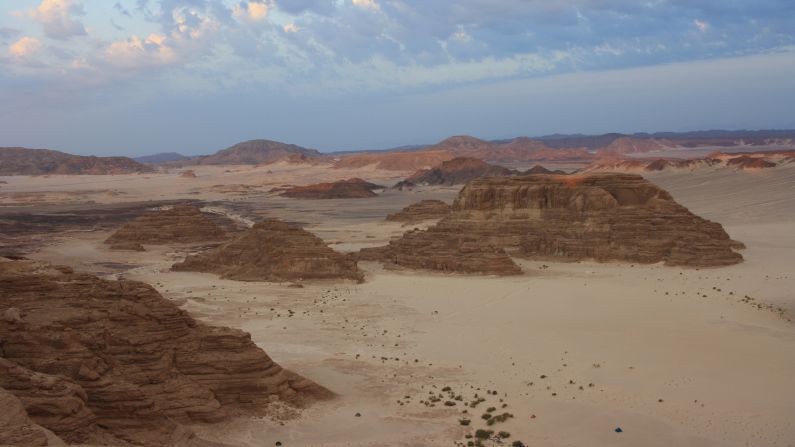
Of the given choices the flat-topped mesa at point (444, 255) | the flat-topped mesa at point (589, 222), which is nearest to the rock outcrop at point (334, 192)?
the flat-topped mesa at point (589, 222)

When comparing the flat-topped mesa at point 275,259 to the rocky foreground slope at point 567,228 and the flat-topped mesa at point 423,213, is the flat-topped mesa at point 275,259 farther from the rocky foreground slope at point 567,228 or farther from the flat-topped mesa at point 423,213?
the flat-topped mesa at point 423,213

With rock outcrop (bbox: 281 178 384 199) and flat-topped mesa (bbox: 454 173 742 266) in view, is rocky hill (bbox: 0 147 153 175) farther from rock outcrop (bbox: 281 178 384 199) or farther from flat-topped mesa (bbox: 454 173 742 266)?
flat-topped mesa (bbox: 454 173 742 266)

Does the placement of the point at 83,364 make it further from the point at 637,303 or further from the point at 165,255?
the point at 165,255

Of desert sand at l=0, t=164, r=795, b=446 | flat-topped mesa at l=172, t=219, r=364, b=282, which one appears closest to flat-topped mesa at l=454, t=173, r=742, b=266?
desert sand at l=0, t=164, r=795, b=446

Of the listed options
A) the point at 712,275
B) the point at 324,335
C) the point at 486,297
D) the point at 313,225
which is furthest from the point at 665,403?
the point at 313,225

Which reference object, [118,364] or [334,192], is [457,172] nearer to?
[334,192]

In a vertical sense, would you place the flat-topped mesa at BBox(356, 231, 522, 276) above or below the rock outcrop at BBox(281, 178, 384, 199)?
above

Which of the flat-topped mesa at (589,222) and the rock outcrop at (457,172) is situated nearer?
the flat-topped mesa at (589,222)
